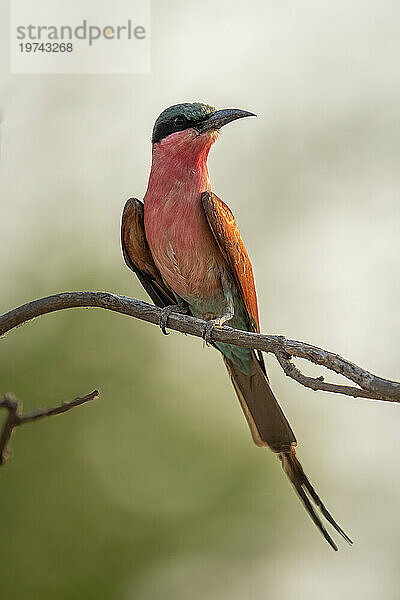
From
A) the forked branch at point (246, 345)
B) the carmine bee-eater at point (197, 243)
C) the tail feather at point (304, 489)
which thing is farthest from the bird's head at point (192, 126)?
the tail feather at point (304, 489)

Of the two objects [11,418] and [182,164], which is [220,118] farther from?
[11,418]

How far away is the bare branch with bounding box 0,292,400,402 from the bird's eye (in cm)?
70

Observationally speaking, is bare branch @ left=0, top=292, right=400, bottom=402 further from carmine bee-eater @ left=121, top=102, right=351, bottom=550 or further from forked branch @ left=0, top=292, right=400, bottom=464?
carmine bee-eater @ left=121, top=102, right=351, bottom=550

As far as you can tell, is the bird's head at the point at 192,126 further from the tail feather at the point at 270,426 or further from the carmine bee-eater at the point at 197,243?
the tail feather at the point at 270,426

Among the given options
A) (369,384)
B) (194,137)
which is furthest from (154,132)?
(369,384)

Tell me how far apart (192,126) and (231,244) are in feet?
1.17

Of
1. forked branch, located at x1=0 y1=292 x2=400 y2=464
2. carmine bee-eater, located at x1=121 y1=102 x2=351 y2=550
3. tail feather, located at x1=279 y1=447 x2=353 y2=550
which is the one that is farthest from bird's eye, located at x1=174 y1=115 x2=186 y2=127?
tail feather, located at x1=279 y1=447 x2=353 y2=550

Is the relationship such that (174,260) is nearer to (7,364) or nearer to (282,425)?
(282,425)

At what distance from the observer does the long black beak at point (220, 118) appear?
204 centimetres

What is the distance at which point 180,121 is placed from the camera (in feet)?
6.96

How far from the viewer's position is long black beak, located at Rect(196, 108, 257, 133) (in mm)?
2035

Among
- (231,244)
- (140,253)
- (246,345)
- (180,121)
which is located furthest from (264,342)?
(180,121)

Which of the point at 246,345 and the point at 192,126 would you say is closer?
the point at 246,345

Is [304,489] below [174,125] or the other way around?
below
